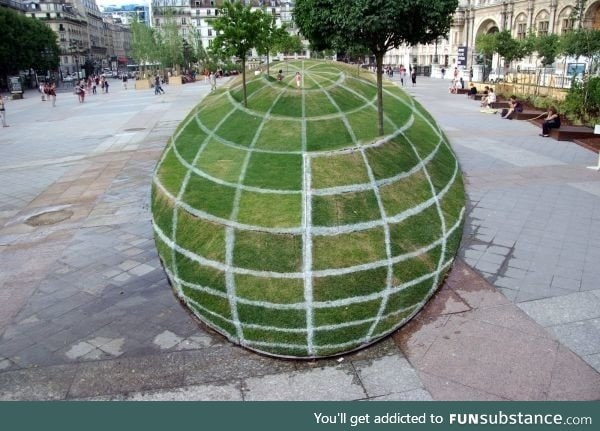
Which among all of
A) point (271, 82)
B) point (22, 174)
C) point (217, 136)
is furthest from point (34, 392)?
point (22, 174)

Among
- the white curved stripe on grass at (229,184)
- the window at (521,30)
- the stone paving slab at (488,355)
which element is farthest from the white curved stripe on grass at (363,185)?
the window at (521,30)

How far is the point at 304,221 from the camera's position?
8.33 meters

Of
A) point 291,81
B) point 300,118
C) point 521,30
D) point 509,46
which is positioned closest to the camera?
point 300,118

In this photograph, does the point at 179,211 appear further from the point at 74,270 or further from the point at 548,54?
the point at 548,54

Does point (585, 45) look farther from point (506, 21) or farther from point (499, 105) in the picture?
point (506, 21)

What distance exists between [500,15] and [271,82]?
65252 millimetres

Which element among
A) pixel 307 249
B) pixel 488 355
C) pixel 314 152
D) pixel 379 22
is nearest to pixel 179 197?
pixel 314 152

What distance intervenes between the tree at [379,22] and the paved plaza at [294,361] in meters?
4.18

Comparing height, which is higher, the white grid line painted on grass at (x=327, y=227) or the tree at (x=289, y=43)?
the tree at (x=289, y=43)

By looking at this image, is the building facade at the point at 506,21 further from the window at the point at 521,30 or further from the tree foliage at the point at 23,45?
the tree foliage at the point at 23,45

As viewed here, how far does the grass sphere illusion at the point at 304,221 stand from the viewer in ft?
25.8

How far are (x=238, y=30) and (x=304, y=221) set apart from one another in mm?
5162

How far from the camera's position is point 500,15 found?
66.5 meters

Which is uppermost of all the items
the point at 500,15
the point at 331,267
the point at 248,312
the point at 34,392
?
the point at 500,15
